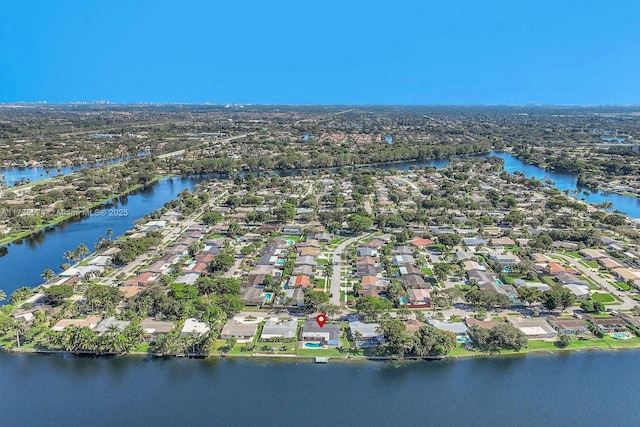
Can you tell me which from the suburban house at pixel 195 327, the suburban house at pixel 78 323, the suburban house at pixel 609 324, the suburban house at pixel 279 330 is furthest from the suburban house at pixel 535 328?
the suburban house at pixel 78 323

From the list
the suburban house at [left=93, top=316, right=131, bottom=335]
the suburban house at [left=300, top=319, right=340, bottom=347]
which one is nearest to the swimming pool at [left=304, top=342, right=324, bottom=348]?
the suburban house at [left=300, top=319, right=340, bottom=347]

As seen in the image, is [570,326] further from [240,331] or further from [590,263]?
[240,331]

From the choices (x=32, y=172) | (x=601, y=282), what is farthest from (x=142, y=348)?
(x=32, y=172)

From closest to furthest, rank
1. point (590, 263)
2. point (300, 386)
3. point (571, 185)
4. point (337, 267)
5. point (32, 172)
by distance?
point (300, 386)
point (337, 267)
point (590, 263)
point (571, 185)
point (32, 172)

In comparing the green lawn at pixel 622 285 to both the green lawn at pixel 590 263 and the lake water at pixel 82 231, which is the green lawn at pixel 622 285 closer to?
the green lawn at pixel 590 263

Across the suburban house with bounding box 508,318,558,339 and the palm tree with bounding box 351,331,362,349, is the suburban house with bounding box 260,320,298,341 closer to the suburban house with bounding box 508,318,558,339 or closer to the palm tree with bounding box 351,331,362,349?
the palm tree with bounding box 351,331,362,349
